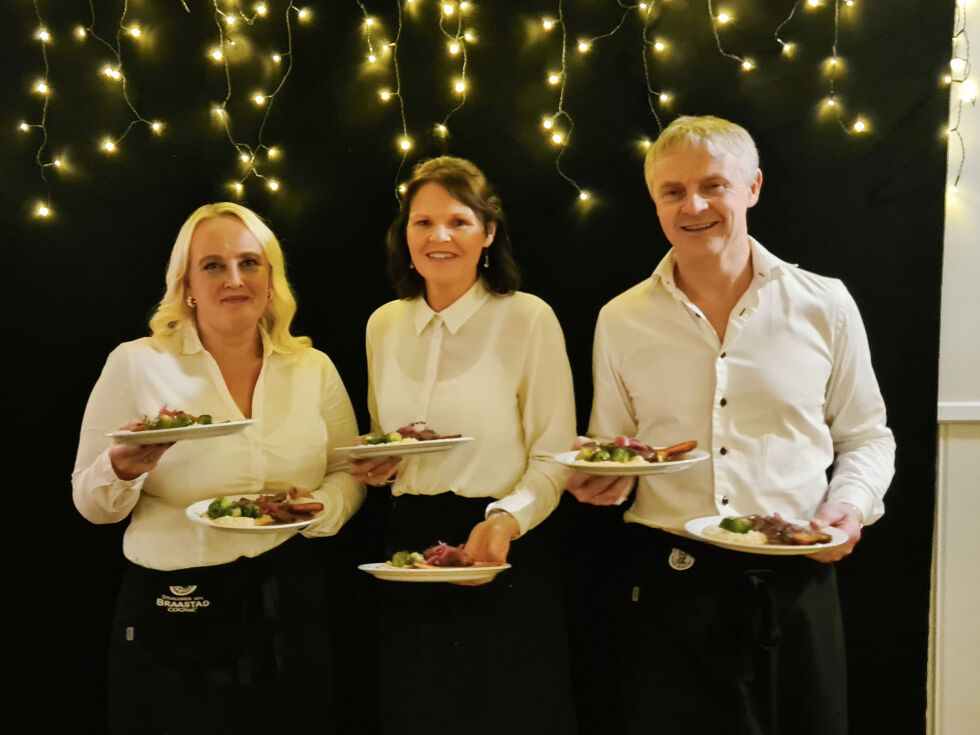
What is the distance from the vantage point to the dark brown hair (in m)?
2.61

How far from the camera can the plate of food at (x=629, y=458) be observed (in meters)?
2.10

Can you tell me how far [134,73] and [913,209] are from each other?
2.69 meters

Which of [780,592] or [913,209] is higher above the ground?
[913,209]

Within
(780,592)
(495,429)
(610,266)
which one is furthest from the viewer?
(610,266)

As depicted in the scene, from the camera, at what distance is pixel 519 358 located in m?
2.59

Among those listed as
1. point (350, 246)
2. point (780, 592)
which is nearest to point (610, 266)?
point (350, 246)

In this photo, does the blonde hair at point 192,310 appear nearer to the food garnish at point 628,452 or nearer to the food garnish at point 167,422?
the food garnish at point 167,422

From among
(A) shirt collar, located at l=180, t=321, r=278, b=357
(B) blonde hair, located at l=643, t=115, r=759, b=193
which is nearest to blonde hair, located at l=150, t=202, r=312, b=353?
(A) shirt collar, located at l=180, t=321, r=278, b=357

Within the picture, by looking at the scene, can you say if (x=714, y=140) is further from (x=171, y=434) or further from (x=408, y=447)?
(x=171, y=434)

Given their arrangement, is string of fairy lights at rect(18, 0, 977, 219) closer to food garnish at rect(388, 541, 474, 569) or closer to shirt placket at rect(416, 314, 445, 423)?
shirt placket at rect(416, 314, 445, 423)

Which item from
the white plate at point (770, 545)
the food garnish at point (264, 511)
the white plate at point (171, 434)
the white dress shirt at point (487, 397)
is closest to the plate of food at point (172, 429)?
the white plate at point (171, 434)

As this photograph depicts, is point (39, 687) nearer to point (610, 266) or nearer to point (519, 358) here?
point (519, 358)

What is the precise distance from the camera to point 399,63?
10.0 feet

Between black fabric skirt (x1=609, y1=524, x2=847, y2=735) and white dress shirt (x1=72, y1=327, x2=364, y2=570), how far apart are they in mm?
989
